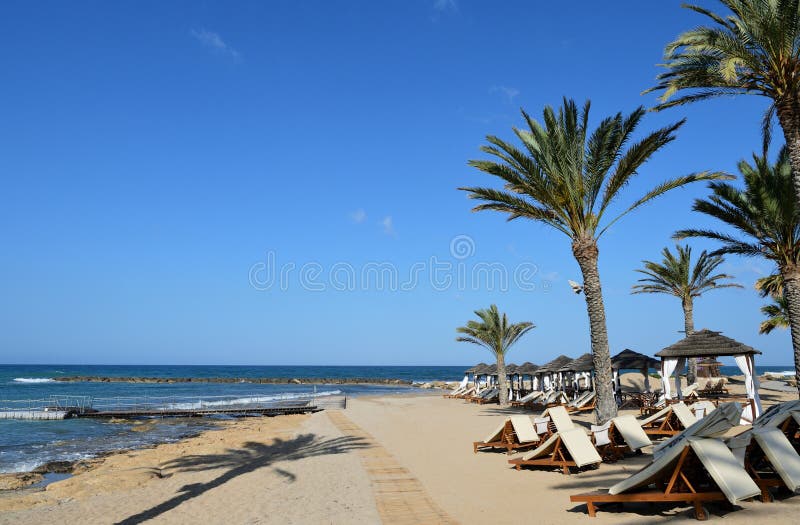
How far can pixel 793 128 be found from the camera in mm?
10656

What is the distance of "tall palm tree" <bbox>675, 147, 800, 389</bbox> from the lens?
46.4 ft

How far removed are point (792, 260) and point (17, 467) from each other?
23.3 m

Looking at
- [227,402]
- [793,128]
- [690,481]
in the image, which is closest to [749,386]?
[793,128]

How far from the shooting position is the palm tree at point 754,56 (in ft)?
33.1

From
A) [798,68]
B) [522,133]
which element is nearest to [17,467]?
[522,133]

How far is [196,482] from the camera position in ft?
37.4

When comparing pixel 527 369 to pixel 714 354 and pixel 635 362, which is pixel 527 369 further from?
pixel 714 354

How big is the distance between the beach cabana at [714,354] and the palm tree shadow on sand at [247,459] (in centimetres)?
1003

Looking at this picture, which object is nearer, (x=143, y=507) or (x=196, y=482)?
(x=143, y=507)

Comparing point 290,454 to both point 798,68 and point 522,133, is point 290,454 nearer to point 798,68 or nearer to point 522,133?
point 522,133

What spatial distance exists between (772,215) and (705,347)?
4.47 meters

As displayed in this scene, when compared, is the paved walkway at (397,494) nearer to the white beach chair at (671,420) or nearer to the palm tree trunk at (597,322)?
the palm tree trunk at (597,322)

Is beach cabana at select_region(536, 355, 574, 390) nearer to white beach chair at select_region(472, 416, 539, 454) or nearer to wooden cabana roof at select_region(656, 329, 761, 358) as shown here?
wooden cabana roof at select_region(656, 329, 761, 358)

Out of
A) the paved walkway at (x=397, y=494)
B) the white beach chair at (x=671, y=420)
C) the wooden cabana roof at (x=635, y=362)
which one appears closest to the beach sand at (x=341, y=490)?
the paved walkway at (x=397, y=494)
